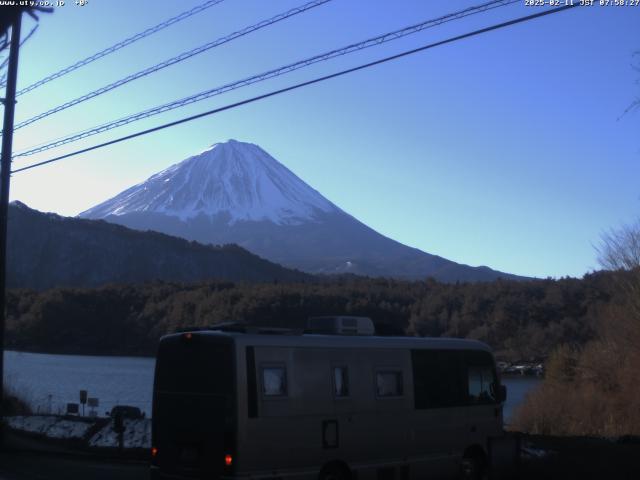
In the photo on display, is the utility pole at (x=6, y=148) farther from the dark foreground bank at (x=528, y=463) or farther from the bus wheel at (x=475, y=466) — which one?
the bus wheel at (x=475, y=466)

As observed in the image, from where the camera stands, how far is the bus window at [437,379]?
1255cm

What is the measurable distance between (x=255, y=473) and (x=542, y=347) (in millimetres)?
42786

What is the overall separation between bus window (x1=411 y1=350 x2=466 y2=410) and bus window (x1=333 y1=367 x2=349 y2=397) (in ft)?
4.86

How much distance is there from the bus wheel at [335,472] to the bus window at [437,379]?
5.64ft

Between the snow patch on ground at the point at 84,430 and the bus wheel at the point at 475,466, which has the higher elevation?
the snow patch on ground at the point at 84,430

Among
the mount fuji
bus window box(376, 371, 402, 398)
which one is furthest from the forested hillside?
the mount fuji

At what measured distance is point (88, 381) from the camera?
44.5 m

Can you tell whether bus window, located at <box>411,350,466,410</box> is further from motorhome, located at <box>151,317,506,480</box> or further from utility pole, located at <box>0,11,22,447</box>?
utility pole, located at <box>0,11,22,447</box>

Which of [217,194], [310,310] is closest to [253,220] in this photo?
[217,194]

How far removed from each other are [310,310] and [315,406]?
4404 cm

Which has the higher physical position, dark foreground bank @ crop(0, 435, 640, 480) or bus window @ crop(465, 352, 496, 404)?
bus window @ crop(465, 352, 496, 404)

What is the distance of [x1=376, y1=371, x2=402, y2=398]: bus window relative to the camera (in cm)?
1190

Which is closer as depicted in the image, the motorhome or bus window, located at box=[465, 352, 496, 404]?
the motorhome

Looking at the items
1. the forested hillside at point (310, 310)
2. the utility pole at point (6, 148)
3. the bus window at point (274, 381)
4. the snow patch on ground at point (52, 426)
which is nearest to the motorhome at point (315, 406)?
the bus window at point (274, 381)
